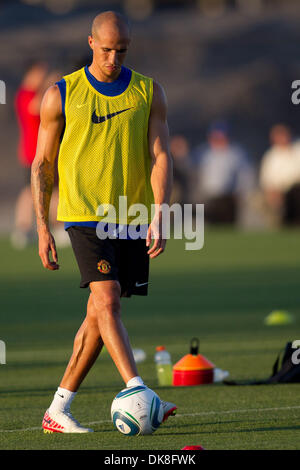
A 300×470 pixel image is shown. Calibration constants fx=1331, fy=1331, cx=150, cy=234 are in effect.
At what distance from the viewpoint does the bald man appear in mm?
7871

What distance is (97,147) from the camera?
797cm

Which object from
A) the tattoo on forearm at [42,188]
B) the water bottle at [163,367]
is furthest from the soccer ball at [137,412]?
the water bottle at [163,367]

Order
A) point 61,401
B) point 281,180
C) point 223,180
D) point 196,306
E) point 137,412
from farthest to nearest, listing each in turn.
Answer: point 223,180, point 281,180, point 196,306, point 61,401, point 137,412

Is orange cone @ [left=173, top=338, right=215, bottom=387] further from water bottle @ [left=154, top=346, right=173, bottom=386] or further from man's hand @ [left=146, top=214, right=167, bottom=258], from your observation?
man's hand @ [left=146, top=214, right=167, bottom=258]

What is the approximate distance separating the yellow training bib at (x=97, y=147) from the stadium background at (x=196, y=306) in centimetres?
139

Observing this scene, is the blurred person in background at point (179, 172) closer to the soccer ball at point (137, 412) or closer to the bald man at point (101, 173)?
the bald man at point (101, 173)

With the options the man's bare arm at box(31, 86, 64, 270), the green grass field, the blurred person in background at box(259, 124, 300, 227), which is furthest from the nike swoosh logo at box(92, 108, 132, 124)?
the blurred person in background at box(259, 124, 300, 227)

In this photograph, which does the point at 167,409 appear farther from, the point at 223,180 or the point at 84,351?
the point at 223,180

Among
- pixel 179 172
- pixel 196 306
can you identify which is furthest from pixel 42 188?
pixel 179 172

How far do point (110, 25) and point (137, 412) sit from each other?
2.26 meters

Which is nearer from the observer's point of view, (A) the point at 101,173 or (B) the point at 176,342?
(A) the point at 101,173

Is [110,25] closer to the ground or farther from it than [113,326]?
farther from it

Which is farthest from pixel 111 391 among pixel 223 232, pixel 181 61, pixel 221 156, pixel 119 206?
pixel 181 61

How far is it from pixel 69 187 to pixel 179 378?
98.8 inches
